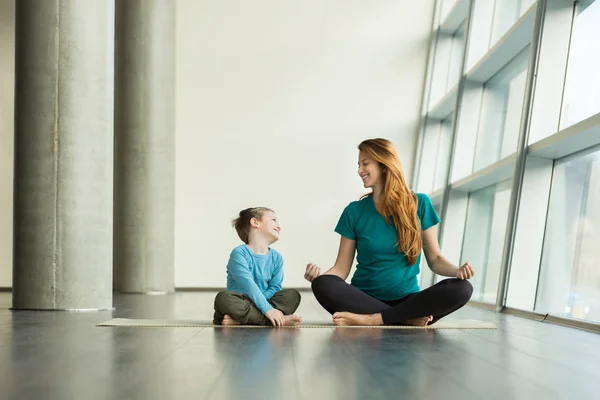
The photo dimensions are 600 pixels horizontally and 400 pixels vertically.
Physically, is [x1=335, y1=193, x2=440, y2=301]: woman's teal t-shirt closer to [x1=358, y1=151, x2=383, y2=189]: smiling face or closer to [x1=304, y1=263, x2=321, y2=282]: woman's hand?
[x1=358, y1=151, x2=383, y2=189]: smiling face

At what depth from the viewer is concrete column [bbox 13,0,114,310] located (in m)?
5.41

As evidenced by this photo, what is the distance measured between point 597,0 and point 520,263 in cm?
195

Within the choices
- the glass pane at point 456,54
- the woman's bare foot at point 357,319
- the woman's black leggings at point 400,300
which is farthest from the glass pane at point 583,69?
the glass pane at point 456,54

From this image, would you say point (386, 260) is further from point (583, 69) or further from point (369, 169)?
point (583, 69)

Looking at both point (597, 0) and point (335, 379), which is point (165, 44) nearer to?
point (597, 0)

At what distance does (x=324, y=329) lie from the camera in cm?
392

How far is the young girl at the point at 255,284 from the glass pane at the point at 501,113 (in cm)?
399

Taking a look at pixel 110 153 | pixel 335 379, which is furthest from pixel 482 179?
pixel 335 379

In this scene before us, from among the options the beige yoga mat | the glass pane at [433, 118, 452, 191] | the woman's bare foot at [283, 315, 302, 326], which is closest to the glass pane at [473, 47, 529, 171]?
the glass pane at [433, 118, 452, 191]

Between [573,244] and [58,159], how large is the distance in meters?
3.41

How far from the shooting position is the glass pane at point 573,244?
17.4 ft

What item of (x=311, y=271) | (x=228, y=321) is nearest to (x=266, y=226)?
(x=311, y=271)

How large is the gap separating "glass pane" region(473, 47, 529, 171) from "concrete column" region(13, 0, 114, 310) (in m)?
3.97

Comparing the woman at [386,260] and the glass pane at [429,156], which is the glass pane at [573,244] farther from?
the glass pane at [429,156]
